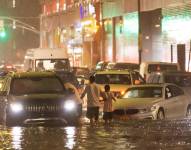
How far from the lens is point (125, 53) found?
57406 mm

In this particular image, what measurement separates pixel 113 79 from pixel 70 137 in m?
11.9

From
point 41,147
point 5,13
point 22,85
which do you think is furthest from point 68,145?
point 5,13

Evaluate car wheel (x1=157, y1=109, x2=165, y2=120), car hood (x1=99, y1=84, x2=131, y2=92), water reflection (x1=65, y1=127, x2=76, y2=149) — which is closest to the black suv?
water reflection (x1=65, y1=127, x2=76, y2=149)

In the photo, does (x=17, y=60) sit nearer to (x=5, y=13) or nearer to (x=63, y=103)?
Result: (x=5, y=13)

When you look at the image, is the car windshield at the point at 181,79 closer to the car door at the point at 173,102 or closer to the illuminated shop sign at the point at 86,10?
the car door at the point at 173,102

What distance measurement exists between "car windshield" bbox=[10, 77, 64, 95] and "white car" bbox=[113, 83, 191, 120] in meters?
2.85

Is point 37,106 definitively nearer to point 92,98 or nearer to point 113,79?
point 92,98

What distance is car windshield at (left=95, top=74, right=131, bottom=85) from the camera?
25625 mm

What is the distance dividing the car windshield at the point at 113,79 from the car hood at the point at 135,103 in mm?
5560

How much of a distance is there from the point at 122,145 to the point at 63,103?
382 cm

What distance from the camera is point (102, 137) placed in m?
14.2

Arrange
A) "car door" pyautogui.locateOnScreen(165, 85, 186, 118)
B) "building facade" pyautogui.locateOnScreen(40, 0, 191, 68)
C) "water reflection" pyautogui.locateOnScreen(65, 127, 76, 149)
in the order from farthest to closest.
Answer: "building facade" pyautogui.locateOnScreen(40, 0, 191, 68)
"car door" pyautogui.locateOnScreen(165, 85, 186, 118)
"water reflection" pyautogui.locateOnScreen(65, 127, 76, 149)

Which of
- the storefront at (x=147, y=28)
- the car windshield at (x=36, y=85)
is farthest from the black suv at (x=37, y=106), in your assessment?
the storefront at (x=147, y=28)

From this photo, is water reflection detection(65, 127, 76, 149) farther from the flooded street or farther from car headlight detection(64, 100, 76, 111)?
car headlight detection(64, 100, 76, 111)
